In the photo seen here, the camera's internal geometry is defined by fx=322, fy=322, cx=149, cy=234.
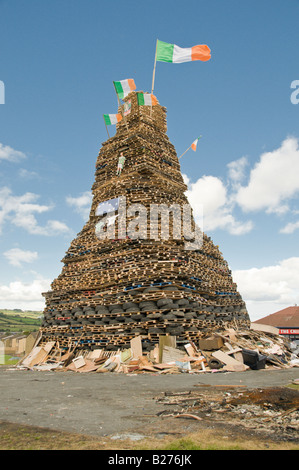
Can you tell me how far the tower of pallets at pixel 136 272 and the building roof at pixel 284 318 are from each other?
17944 mm

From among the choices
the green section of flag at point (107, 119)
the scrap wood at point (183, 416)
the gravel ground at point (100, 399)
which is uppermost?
the green section of flag at point (107, 119)

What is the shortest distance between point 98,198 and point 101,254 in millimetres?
6743

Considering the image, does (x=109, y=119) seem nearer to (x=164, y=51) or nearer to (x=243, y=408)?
(x=164, y=51)

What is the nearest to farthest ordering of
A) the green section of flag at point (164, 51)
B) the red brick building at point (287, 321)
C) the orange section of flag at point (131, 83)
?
the green section of flag at point (164, 51) → the orange section of flag at point (131, 83) → the red brick building at point (287, 321)

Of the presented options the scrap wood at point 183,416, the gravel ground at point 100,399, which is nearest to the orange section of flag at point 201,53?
the gravel ground at point 100,399

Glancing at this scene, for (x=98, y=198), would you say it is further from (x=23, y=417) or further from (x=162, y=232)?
(x=23, y=417)

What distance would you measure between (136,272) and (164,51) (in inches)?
728

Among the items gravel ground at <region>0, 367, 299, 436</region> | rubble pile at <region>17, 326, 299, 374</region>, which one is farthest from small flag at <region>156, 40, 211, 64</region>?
gravel ground at <region>0, 367, 299, 436</region>

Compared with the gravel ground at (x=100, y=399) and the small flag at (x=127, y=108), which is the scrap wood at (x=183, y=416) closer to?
the gravel ground at (x=100, y=399)

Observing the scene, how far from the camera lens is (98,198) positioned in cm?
2980

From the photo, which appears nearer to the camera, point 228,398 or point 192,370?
point 228,398

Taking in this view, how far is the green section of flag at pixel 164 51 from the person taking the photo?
86.5 ft

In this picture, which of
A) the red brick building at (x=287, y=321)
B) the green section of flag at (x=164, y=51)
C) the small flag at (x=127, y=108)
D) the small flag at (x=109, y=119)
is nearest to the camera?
the green section of flag at (x=164, y=51)
